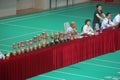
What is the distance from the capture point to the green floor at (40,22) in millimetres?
20641

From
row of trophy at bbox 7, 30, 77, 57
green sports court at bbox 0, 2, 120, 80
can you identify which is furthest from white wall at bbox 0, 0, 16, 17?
row of trophy at bbox 7, 30, 77, 57

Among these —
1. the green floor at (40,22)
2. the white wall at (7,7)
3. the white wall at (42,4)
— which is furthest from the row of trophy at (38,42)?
the white wall at (42,4)

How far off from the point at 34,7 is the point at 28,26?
745 cm

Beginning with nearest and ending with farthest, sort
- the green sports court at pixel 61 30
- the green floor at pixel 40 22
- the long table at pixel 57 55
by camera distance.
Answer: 1. the long table at pixel 57 55
2. the green sports court at pixel 61 30
3. the green floor at pixel 40 22

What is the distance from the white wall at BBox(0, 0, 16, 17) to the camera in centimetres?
2664

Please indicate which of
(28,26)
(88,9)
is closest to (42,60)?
(28,26)

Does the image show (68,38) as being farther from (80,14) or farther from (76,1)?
(76,1)

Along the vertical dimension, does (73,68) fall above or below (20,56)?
below

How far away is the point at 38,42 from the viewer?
13797 mm

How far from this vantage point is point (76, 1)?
110 feet

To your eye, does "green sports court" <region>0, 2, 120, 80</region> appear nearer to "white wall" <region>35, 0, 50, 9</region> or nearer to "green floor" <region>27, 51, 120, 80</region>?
"green floor" <region>27, 51, 120, 80</region>

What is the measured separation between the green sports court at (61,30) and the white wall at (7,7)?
728mm

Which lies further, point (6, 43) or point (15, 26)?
point (15, 26)

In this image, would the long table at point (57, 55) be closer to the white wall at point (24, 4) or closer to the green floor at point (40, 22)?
the green floor at point (40, 22)
